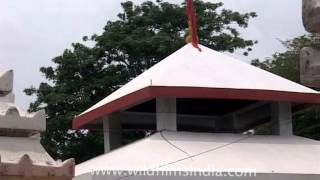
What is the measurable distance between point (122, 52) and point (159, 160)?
10.7m

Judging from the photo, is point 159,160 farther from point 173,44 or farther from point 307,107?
point 173,44

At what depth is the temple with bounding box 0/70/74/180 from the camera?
6.59 meters

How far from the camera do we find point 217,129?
42.6 feet

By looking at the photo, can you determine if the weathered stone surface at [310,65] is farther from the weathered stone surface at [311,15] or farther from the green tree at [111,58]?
the green tree at [111,58]

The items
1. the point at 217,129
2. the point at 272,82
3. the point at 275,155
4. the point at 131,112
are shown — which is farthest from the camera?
the point at 217,129

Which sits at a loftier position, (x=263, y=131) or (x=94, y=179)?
(x=263, y=131)

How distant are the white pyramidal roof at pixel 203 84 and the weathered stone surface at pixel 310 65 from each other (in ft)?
19.0

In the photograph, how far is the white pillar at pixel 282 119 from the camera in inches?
421

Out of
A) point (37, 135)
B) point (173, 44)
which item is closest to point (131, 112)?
point (37, 135)

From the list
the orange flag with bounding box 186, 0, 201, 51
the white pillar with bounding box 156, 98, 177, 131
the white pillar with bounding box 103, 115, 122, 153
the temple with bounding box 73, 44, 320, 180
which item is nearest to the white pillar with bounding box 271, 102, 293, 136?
the temple with bounding box 73, 44, 320, 180

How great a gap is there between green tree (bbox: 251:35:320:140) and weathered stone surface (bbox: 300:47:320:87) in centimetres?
1050

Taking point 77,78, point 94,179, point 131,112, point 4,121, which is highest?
point 77,78

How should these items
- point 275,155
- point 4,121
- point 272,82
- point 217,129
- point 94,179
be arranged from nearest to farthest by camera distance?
point 4,121 → point 94,179 → point 275,155 → point 272,82 → point 217,129

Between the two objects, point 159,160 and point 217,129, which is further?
point 217,129
